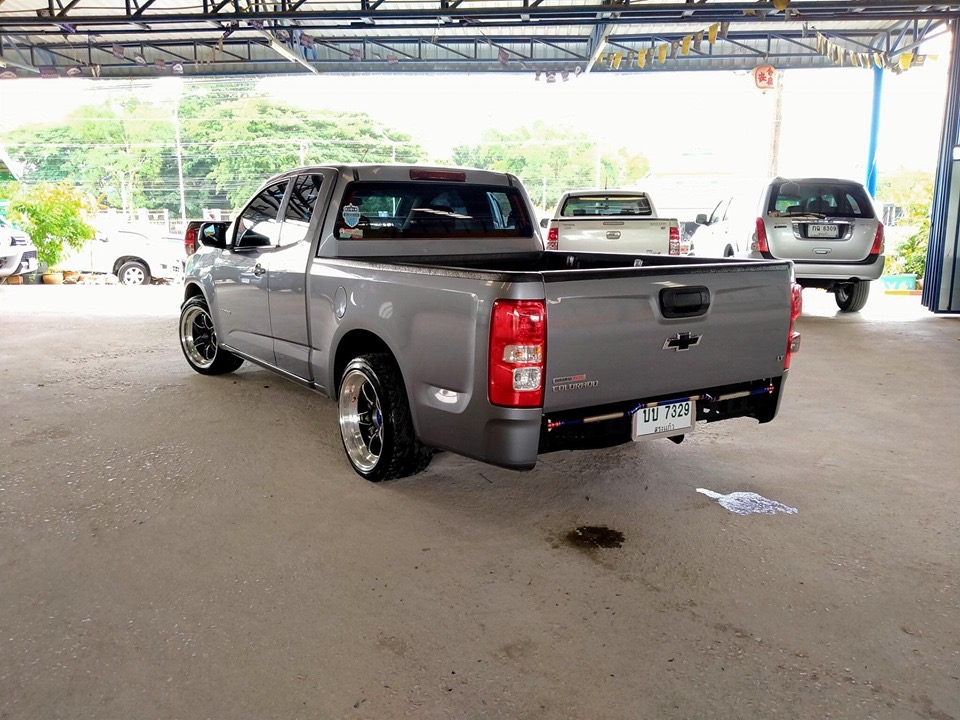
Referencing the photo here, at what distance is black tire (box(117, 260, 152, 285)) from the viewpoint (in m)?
15.5

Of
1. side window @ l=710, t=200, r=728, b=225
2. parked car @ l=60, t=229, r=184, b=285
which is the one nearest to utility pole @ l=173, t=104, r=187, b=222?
parked car @ l=60, t=229, r=184, b=285

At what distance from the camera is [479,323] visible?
9.80ft

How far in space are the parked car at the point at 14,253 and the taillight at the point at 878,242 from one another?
45.5 ft

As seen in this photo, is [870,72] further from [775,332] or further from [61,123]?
[61,123]

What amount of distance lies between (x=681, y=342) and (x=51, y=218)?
54.5 ft

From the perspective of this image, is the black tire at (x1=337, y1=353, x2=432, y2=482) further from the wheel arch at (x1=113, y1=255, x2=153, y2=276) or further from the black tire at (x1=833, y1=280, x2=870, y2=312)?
the wheel arch at (x1=113, y1=255, x2=153, y2=276)

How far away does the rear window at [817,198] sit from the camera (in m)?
9.48

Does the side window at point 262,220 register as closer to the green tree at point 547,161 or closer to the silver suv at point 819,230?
the silver suv at point 819,230

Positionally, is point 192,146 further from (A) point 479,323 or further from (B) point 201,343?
(A) point 479,323

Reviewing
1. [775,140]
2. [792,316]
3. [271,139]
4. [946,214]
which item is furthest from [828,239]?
[271,139]

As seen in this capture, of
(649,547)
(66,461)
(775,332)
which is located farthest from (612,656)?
(66,461)

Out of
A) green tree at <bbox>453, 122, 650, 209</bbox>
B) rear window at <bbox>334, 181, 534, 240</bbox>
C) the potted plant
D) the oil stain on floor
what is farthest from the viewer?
green tree at <bbox>453, 122, 650, 209</bbox>

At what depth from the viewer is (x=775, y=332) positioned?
3643 mm

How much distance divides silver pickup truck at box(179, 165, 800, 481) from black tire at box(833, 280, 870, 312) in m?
6.89
